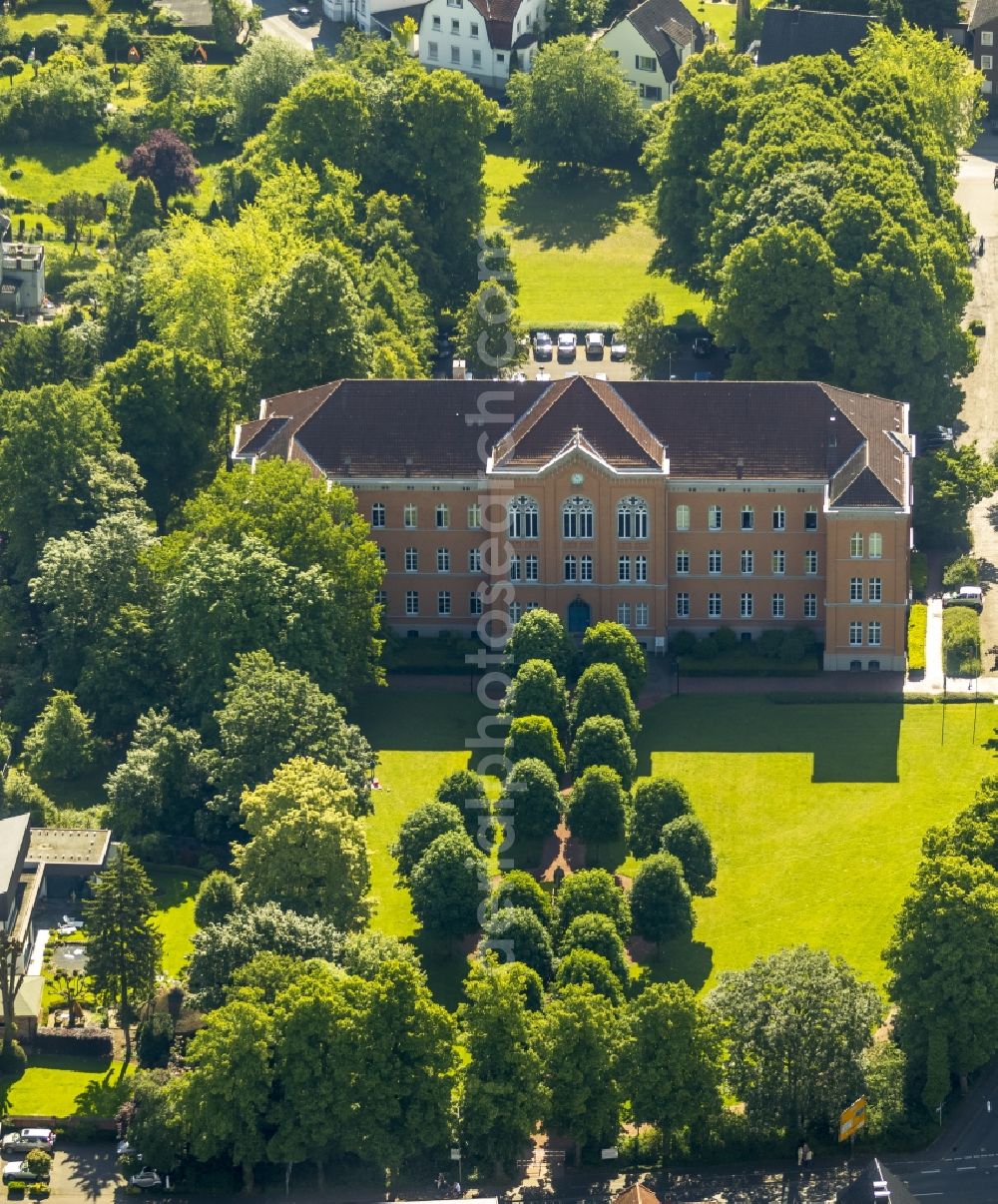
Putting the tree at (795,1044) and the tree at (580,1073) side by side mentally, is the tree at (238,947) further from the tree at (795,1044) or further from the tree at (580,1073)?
the tree at (795,1044)

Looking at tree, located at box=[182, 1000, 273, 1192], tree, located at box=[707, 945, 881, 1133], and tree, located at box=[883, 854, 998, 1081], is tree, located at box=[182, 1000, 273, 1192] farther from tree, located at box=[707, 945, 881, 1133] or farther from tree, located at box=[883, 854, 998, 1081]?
tree, located at box=[883, 854, 998, 1081]

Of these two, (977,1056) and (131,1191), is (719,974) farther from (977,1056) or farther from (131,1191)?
(131,1191)

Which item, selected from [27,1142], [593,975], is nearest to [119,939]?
[27,1142]

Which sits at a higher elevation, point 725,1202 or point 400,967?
point 400,967

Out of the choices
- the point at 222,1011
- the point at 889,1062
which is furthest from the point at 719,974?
the point at 222,1011

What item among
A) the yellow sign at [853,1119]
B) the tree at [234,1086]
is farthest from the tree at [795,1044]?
the tree at [234,1086]
